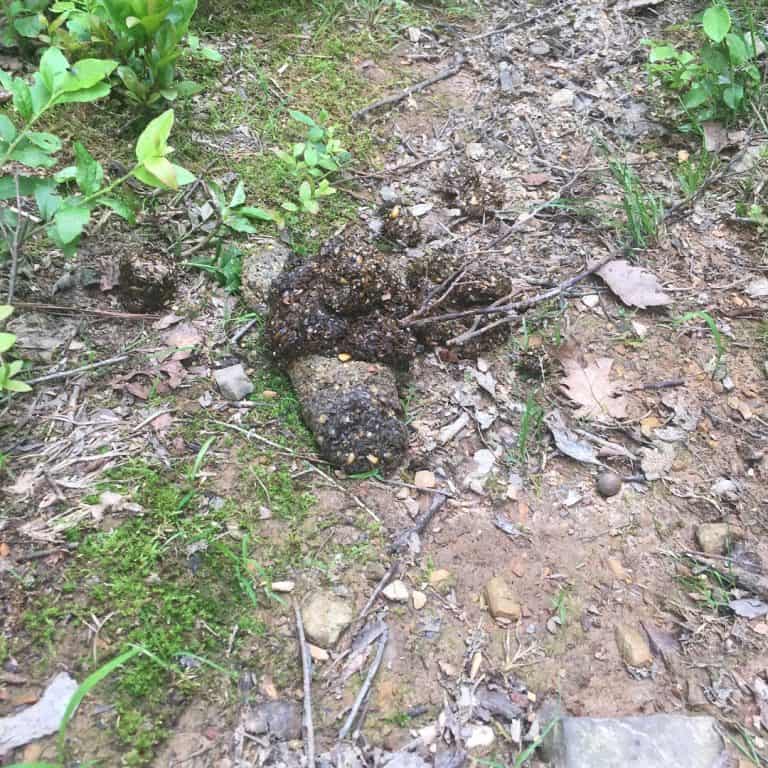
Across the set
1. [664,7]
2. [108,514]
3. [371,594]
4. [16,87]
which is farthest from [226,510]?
[664,7]

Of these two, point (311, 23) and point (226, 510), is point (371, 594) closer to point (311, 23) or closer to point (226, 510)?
point (226, 510)

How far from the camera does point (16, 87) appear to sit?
2.44 m

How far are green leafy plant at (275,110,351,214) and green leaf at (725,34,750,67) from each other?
7.11 feet

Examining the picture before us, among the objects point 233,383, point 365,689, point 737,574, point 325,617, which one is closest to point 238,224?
point 233,383

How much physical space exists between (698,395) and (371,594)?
1.67 m

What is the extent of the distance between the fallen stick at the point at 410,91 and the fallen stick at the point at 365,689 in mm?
3049

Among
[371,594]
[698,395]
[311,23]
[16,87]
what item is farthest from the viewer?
[311,23]

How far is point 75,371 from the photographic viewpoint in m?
2.49

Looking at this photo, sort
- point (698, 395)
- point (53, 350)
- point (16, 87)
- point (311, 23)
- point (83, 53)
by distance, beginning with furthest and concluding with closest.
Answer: point (311, 23) → point (83, 53) → point (698, 395) → point (53, 350) → point (16, 87)

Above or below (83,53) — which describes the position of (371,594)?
below

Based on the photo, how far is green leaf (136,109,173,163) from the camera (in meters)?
2.32

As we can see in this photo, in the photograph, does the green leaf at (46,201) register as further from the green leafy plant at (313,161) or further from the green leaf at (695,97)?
the green leaf at (695,97)

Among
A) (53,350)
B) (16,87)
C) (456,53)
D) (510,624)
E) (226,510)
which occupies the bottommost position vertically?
(510,624)

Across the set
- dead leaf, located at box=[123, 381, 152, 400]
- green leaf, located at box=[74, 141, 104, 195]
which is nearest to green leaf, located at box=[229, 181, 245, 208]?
green leaf, located at box=[74, 141, 104, 195]
